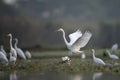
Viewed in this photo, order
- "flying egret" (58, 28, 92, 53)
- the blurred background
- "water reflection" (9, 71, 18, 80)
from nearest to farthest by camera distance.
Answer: "water reflection" (9, 71, 18, 80) < "flying egret" (58, 28, 92, 53) < the blurred background

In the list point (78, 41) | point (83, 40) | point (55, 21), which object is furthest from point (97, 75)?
point (55, 21)

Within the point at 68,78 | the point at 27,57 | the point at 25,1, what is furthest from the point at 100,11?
the point at 68,78

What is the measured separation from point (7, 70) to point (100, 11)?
14279 millimetres

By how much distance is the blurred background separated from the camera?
28.8 meters

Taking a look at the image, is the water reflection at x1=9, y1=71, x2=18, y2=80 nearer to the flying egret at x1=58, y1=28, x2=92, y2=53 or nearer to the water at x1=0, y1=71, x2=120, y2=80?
the water at x1=0, y1=71, x2=120, y2=80

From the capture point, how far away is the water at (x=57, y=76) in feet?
50.3

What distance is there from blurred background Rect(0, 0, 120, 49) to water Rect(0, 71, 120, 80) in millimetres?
11845

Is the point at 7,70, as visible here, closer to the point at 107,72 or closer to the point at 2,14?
the point at 107,72

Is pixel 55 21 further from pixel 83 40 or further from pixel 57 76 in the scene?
pixel 57 76

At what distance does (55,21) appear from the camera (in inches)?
1176

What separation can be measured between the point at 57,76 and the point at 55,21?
14118mm

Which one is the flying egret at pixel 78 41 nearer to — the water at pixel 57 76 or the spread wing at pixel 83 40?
the spread wing at pixel 83 40

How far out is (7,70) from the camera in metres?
17.6

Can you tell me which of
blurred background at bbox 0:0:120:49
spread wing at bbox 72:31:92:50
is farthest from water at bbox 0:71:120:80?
blurred background at bbox 0:0:120:49
